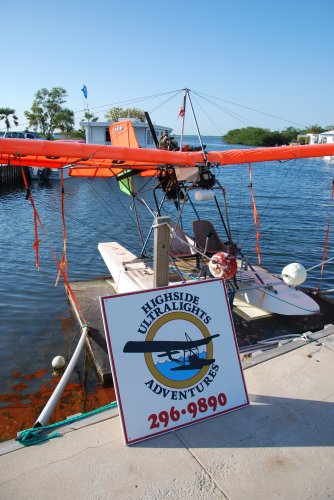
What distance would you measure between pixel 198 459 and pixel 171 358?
2.69 ft

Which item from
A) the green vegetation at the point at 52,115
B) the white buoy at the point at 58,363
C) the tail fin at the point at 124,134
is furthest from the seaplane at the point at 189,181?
the green vegetation at the point at 52,115

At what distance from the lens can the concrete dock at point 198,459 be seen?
2637 millimetres

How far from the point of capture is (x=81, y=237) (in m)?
16.5

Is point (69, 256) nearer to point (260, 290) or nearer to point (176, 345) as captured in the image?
point (260, 290)

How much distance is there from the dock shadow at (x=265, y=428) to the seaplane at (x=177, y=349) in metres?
0.51

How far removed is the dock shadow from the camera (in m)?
3.12

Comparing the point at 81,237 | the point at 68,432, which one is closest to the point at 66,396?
the point at 68,432

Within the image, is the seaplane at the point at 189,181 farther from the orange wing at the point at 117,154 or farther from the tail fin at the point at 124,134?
the tail fin at the point at 124,134

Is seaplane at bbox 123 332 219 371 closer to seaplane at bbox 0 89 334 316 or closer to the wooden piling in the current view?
the wooden piling

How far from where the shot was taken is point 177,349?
11.2 ft

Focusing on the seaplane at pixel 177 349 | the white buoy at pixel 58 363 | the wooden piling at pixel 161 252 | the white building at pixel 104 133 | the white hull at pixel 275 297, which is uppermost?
the white building at pixel 104 133

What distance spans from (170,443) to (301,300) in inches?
194

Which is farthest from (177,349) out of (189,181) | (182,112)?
(182,112)

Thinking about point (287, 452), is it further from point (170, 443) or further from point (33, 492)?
point (33, 492)
